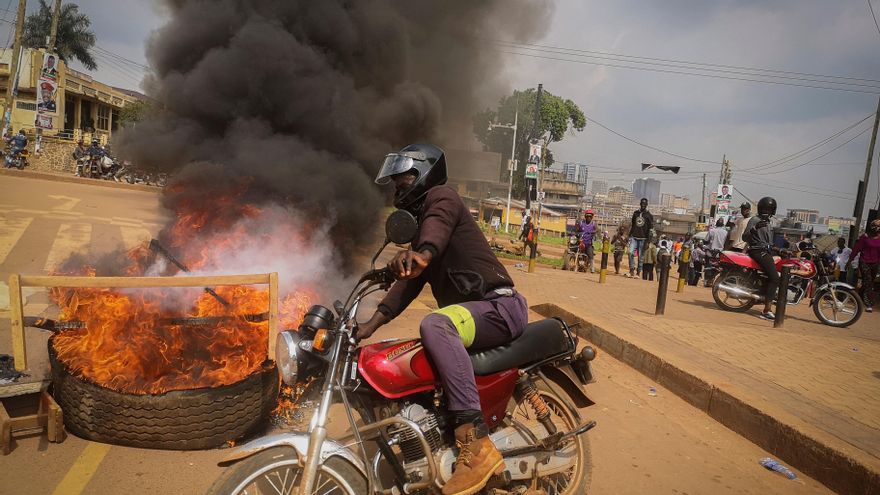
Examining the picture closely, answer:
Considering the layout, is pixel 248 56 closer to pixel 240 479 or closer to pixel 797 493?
pixel 240 479

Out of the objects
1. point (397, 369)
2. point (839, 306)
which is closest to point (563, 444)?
point (397, 369)

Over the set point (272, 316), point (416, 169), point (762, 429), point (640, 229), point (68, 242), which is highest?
point (416, 169)

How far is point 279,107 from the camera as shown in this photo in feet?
27.6

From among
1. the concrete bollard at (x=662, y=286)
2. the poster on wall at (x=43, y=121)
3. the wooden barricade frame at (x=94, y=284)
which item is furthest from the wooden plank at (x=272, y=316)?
the poster on wall at (x=43, y=121)

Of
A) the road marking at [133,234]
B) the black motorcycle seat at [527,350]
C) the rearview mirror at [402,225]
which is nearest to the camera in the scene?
the rearview mirror at [402,225]

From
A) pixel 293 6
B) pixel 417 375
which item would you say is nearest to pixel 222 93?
pixel 293 6

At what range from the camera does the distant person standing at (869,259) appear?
10844 mm

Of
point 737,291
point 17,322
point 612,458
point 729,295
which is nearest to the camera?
point 17,322

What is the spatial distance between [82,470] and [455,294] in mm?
2385

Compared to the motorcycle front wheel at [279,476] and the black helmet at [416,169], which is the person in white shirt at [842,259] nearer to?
the black helmet at [416,169]

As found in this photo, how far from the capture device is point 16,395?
11.2 feet

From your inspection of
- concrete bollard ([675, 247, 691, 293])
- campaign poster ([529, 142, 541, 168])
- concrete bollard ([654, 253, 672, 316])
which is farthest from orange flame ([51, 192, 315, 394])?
campaign poster ([529, 142, 541, 168])

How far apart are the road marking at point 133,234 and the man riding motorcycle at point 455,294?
357 inches

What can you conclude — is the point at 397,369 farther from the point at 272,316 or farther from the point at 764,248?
the point at 764,248
